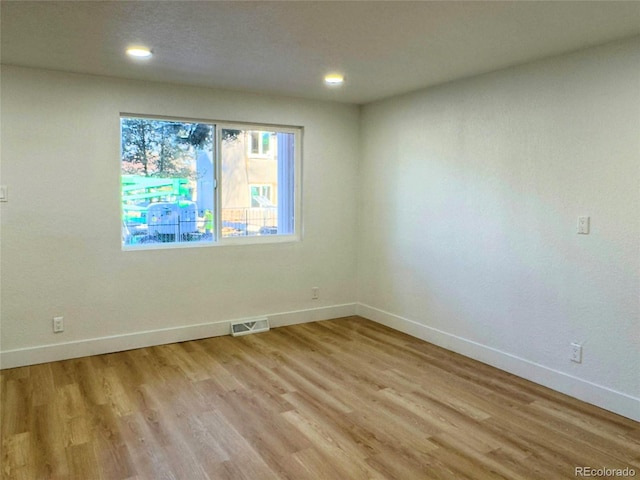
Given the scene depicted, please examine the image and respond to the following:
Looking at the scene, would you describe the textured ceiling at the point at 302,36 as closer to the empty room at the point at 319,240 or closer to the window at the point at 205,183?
the empty room at the point at 319,240

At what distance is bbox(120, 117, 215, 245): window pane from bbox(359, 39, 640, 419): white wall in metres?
1.81

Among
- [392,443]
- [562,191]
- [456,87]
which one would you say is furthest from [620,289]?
[456,87]

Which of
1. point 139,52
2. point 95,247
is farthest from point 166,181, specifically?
point 139,52

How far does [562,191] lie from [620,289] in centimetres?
74

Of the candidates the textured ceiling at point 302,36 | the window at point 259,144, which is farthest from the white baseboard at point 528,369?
the textured ceiling at point 302,36

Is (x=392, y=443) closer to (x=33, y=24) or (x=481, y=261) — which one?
(x=481, y=261)

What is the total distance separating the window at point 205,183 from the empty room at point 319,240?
21mm

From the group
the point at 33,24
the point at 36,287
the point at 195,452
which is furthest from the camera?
the point at 36,287

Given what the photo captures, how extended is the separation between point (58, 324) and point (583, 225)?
4.01 meters

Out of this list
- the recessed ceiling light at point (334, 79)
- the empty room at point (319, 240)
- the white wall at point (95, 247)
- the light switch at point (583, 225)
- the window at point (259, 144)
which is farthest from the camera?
the window at point (259, 144)

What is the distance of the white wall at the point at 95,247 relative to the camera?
366 centimetres

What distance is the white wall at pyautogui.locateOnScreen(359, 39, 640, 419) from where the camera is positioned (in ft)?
9.71

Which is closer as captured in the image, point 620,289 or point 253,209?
point 620,289

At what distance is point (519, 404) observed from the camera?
122 inches
